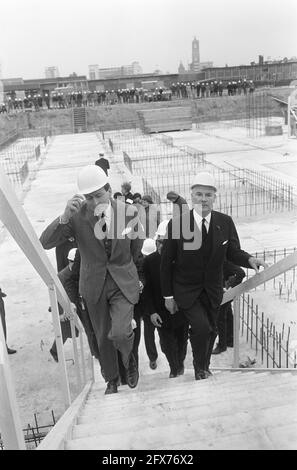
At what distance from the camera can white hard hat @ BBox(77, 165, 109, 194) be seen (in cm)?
284

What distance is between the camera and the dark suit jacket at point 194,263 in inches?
122

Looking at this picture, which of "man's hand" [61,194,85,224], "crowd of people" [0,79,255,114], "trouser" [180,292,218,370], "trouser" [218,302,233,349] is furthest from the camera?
"crowd of people" [0,79,255,114]

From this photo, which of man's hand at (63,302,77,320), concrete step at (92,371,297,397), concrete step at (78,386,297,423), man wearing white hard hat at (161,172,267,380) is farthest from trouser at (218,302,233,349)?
concrete step at (78,386,297,423)

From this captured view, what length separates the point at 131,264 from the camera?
3.12 m

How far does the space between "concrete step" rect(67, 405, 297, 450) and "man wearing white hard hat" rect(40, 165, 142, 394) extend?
109 cm

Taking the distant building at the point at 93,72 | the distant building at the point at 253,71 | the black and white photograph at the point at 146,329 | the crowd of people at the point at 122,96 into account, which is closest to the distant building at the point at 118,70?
the distant building at the point at 93,72

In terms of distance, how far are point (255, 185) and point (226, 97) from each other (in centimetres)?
2830

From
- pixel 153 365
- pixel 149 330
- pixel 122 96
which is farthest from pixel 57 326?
pixel 122 96

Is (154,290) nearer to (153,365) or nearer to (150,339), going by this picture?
(150,339)

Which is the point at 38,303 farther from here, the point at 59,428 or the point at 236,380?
the point at 59,428

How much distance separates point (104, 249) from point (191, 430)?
1376 millimetres

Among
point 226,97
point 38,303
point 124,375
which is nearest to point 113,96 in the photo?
point 226,97

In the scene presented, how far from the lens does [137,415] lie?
2363 millimetres

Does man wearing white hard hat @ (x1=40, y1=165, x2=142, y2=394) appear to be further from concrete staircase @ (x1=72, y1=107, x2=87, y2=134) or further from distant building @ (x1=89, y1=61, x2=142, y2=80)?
distant building @ (x1=89, y1=61, x2=142, y2=80)
